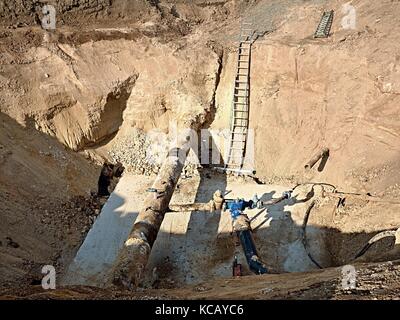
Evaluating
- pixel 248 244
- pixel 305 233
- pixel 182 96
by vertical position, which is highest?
pixel 182 96

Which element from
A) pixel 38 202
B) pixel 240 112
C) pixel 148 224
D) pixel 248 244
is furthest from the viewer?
pixel 240 112

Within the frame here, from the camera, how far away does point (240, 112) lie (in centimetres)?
1700

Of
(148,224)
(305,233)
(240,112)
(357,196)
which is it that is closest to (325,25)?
(240,112)

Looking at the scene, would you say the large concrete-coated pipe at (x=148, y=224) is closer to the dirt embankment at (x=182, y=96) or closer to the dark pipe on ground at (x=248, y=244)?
the dirt embankment at (x=182, y=96)

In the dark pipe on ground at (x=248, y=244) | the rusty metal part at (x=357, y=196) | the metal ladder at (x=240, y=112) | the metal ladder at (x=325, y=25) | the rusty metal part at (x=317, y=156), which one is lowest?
Result: the dark pipe on ground at (x=248, y=244)

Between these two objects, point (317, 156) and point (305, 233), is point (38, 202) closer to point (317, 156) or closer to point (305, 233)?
point (305, 233)

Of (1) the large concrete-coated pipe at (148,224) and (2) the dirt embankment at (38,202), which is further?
(2) the dirt embankment at (38,202)

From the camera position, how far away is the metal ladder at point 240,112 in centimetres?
1683

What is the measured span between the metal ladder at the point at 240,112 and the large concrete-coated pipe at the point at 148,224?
1669mm

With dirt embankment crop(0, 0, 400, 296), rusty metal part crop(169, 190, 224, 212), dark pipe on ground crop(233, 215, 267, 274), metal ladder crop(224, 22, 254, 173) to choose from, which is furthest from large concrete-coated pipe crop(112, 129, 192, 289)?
dark pipe on ground crop(233, 215, 267, 274)

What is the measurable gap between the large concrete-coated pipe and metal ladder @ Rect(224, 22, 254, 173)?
1669 millimetres

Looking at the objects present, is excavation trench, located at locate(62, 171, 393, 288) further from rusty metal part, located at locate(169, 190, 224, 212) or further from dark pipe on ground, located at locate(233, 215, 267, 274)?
dark pipe on ground, located at locate(233, 215, 267, 274)

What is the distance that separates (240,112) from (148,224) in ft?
20.7

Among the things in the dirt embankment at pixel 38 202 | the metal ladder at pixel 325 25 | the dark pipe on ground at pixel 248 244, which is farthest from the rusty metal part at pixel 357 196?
the dirt embankment at pixel 38 202
